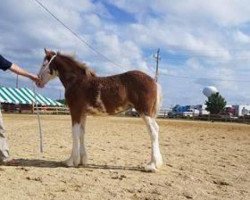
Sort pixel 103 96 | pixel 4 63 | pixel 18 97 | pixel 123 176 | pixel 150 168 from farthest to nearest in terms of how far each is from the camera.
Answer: pixel 18 97 < pixel 103 96 < pixel 150 168 < pixel 4 63 < pixel 123 176

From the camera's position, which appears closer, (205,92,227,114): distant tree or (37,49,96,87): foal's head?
(37,49,96,87): foal's head

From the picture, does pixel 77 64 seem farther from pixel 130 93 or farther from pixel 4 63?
pixel 4 63

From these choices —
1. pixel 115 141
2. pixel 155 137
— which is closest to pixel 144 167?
pixel 155 137

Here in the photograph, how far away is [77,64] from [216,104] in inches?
2941

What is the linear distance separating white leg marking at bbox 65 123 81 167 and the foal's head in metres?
1.12

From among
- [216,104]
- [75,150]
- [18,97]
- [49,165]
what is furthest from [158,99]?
[216,104]

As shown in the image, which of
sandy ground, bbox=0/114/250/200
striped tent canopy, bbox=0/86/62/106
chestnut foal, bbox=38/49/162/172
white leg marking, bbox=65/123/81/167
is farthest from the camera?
striped tent canopy, bbox=0/86/62/106

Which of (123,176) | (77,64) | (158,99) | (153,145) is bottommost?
(123,176)

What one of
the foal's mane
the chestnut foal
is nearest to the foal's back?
the chestnut foal

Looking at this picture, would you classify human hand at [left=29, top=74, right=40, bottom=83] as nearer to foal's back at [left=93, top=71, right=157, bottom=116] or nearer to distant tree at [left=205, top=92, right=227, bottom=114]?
foal's back at [left=93, top=71, right=157, bottom=116]

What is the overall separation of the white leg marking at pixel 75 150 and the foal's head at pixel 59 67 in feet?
3.67

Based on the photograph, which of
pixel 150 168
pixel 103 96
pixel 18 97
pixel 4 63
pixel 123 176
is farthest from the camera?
pixel 18 97

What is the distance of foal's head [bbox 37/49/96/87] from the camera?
35.5ft

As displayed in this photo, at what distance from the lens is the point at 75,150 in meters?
10.4
